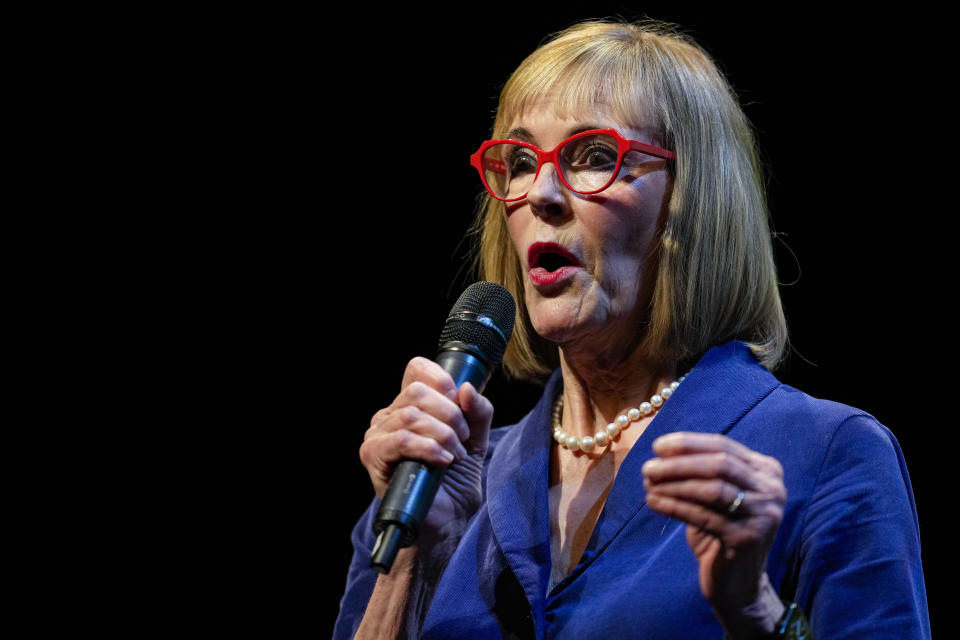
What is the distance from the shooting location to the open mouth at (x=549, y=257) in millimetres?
1747

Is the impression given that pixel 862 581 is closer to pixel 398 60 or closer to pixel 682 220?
pixel 682 220

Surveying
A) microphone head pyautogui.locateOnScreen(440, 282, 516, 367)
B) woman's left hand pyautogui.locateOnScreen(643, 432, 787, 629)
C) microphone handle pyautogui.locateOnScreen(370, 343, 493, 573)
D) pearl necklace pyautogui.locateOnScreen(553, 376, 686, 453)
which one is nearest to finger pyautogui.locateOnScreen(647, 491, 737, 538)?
woman's left hand pyautogui.locateOnScreen(643, 432, 787, 629)

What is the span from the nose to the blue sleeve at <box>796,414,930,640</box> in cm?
63

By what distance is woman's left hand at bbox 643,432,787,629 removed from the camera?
1060 mm

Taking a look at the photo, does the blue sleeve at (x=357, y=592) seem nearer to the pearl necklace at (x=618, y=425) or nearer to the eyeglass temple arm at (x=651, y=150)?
the pearl necklace at (x=618, y=425)

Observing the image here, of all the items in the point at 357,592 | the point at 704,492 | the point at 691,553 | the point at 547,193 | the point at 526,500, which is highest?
the point at 547,193

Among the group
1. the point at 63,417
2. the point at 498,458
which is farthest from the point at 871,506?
the point at 63,417

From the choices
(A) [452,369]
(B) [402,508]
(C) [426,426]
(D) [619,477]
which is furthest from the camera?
(D) [619,477]

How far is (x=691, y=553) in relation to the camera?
1.45 m

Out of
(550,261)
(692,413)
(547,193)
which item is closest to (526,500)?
(692,413)

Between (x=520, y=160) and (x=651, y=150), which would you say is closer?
(x=651, y=150)

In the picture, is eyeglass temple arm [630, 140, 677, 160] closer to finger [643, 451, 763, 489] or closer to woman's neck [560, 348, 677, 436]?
woman's neck [560, 348, 677, 436]

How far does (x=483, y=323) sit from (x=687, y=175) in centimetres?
56

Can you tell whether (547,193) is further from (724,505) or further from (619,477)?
(724,505)
